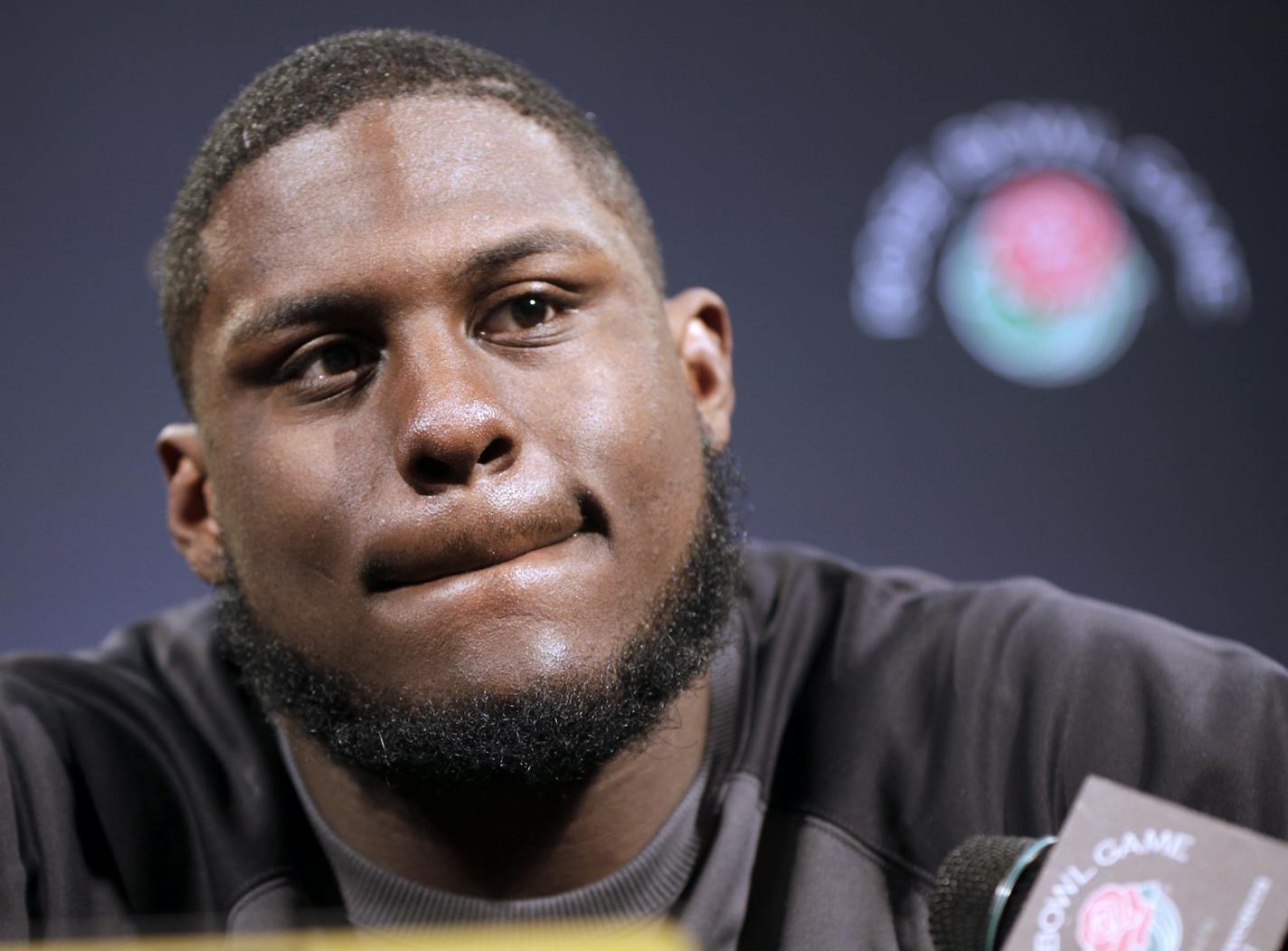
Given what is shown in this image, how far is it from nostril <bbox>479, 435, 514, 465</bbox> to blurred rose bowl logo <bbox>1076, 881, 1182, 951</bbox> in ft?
1.58

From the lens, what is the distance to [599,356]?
106cm

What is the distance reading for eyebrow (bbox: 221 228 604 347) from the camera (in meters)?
1.01

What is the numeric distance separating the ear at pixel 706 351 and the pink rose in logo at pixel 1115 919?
0.64 m

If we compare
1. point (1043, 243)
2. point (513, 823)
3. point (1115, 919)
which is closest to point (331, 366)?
point (513, 823)

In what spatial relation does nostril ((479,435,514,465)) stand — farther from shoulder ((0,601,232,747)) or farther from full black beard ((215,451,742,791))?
shoulder ((0,601,232,747))

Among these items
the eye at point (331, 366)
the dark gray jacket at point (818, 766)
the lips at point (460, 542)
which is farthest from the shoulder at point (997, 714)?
the eye at point (331, 366)

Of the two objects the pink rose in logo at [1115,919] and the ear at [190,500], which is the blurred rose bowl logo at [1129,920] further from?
the ear at [190,500]

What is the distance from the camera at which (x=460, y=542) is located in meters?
0.93

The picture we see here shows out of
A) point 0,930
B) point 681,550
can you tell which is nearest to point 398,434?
point 681,550

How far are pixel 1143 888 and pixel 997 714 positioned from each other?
1.61 feet

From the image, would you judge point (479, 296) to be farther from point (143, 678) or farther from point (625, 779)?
point (143, 678)

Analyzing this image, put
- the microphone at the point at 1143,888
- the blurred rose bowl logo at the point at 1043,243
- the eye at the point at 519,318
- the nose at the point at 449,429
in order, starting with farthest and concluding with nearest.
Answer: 1. the blurred rose bowl logo at the point at 1043,243
2. the eye at the point at 519,318
3. the nose at the point at 449,429
4. the microphone at the point at 1143,888

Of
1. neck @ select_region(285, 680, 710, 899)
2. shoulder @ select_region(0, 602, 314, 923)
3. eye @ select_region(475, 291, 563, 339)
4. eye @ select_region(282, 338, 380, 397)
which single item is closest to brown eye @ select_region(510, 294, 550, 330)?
eye @ select_region(475, 291, 563, 339)

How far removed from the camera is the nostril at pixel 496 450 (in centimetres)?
95
